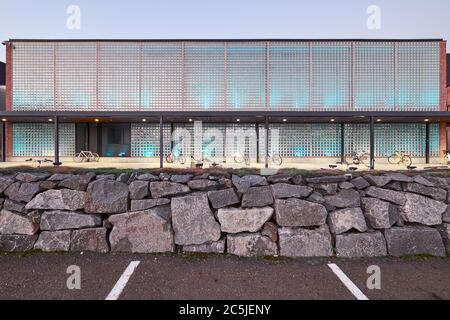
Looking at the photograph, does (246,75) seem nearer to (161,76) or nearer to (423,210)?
(161,76)

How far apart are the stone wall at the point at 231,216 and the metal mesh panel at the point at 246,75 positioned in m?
18.1

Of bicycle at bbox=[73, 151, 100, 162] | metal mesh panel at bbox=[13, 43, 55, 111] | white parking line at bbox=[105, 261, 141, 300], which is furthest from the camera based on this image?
metal mesh panel at bbox=[13, 43, 55, 111]

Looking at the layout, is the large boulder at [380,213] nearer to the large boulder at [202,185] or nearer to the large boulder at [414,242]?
the large boulder at [414,242]

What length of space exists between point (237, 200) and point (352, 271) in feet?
6.90

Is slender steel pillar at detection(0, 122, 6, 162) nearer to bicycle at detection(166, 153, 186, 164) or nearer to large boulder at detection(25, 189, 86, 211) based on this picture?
bicycle at detection(166, 153, 186, 164)

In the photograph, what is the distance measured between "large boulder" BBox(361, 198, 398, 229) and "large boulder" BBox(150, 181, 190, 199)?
3295 mm

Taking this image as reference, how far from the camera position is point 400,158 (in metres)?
19.8

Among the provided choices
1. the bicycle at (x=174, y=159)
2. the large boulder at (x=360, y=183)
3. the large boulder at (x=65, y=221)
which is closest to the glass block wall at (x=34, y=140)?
the bicycle at (x=174, y=159)

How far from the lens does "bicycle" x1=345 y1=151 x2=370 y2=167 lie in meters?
20.1

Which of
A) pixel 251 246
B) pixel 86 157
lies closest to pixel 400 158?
pixel 251 246

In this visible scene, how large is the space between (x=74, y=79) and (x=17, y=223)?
21.8 metres

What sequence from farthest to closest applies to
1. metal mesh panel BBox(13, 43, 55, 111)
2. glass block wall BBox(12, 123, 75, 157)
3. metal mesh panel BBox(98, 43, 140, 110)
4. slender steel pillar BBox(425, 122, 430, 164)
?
metal mesh panel BBox(13, 43, 55, 111), metal mesh panel BBox(98, 43, 140, 110), glass block wall BBox(12, 123, 75, 157), slender steel pillar BBox(425, 122, 430, 164)

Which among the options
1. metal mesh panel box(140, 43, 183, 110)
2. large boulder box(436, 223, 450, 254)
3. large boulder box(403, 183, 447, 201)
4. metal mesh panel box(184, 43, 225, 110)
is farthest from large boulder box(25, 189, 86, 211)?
metal mesh panel box(140, 43, 183, 110)

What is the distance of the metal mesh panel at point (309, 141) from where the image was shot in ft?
70.9
